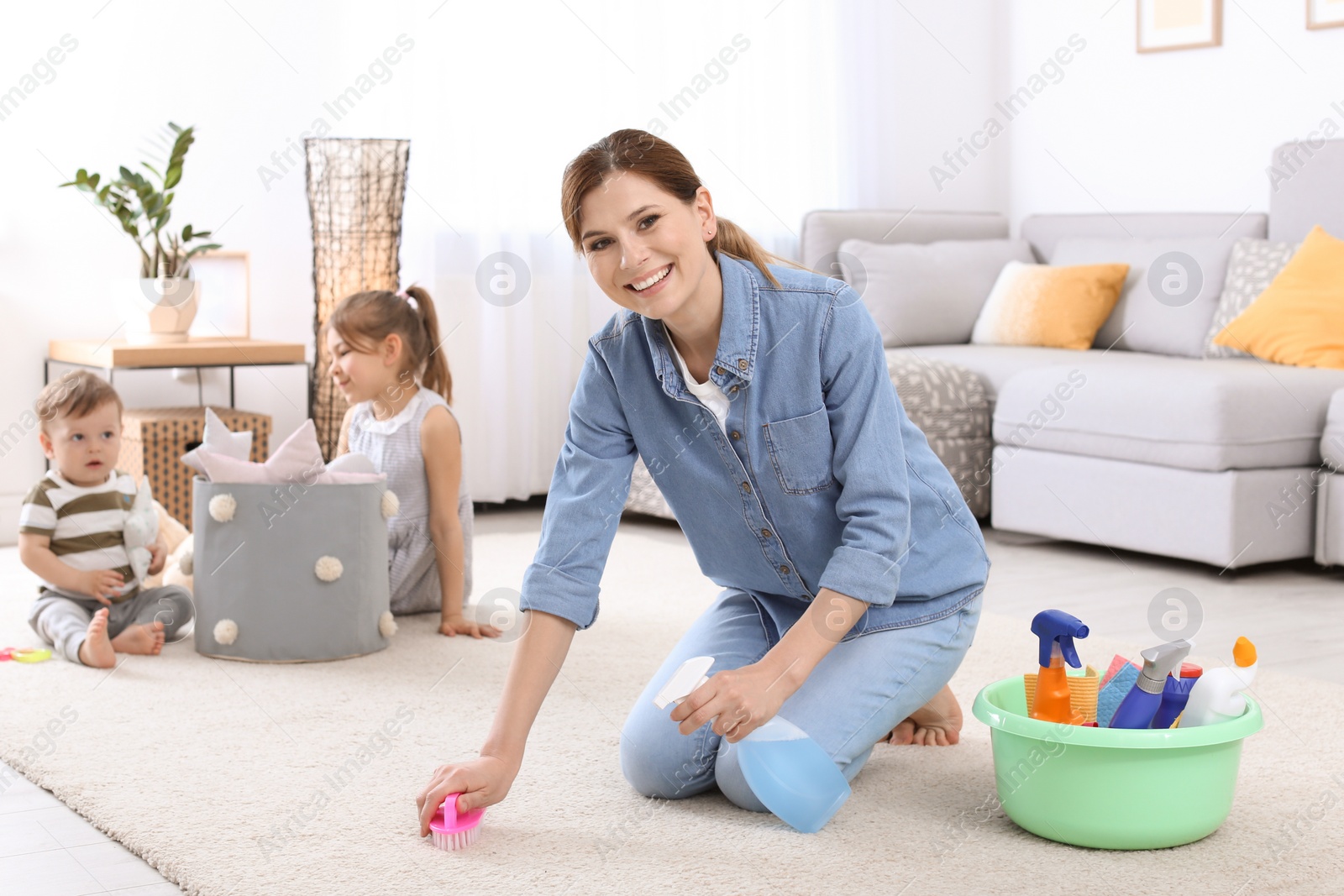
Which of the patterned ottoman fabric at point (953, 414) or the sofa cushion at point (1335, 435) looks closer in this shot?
the sofa cushion at point (1335, 435)

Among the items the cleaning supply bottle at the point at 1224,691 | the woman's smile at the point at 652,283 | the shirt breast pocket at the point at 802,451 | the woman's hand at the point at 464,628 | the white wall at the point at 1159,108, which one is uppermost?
the white wall at the point at 1159,108

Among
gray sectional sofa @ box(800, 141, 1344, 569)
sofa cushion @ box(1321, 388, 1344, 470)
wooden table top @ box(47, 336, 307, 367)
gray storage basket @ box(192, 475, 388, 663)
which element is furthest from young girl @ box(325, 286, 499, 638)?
sofa cushion @ box(1321, 388, 1344, 470)

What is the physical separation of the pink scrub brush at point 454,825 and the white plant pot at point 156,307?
6.54ft

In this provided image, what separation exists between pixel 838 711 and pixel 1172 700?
1.08 ft

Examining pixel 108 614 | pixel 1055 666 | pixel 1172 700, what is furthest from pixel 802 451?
pixel 108 614

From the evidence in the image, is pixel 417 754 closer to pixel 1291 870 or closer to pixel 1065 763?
pixel 1065 763

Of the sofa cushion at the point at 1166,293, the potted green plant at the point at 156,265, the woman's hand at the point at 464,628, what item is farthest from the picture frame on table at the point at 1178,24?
the woman's hand at the point at 464,628

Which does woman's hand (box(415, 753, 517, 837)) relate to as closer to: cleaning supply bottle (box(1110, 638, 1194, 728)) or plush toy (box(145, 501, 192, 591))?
cleaning supply bottle (box(1110, 638, 1194, 728))

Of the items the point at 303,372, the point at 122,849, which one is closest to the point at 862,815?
the point at 122,849

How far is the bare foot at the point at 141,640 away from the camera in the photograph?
7.10ft

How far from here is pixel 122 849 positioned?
1404 millimetres

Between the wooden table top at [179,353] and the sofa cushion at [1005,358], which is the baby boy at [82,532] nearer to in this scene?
the wooden table top at [179,353]

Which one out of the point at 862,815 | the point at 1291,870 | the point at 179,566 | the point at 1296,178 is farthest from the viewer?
the point at 1296,178

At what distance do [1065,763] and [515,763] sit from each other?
20.9 inches
